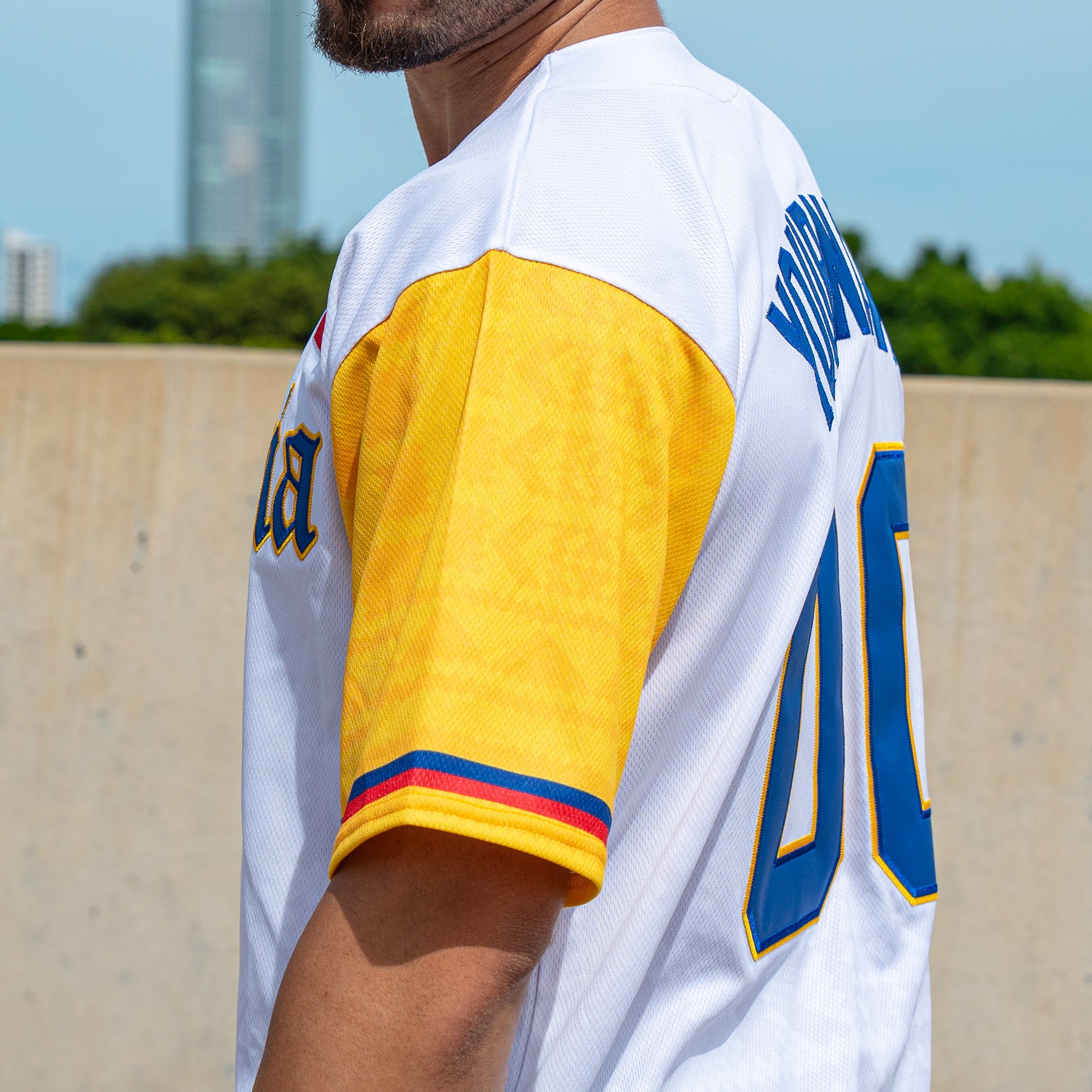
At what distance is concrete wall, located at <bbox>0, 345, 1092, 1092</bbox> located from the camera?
2.52 m

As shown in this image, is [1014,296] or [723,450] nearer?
[723,450]

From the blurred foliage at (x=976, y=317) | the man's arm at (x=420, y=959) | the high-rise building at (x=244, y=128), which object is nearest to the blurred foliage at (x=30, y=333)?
the man's arm at (x=420, y=959)

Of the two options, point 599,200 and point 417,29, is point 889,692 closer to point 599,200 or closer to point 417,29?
point 599,200

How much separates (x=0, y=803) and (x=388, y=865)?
226cm

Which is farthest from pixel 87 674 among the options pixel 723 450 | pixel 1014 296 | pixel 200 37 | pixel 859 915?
pixel 200 37

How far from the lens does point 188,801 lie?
2.54 metres

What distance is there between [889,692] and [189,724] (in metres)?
1.91

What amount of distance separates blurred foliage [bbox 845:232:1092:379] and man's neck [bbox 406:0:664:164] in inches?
1398

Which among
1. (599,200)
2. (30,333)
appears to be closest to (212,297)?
(30,333)

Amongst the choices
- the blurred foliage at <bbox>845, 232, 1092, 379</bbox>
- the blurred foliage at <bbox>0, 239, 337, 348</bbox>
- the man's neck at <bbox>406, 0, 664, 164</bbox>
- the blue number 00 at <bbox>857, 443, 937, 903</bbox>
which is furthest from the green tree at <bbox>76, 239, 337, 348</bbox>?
the blue number 00 at <bbox>857, 443, 937, 903</bbox>

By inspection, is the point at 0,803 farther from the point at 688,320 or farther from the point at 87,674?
the point at 688,320

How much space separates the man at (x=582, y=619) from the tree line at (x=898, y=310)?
1190 inches

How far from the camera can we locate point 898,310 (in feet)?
123

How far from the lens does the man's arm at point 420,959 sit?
2.02ft
